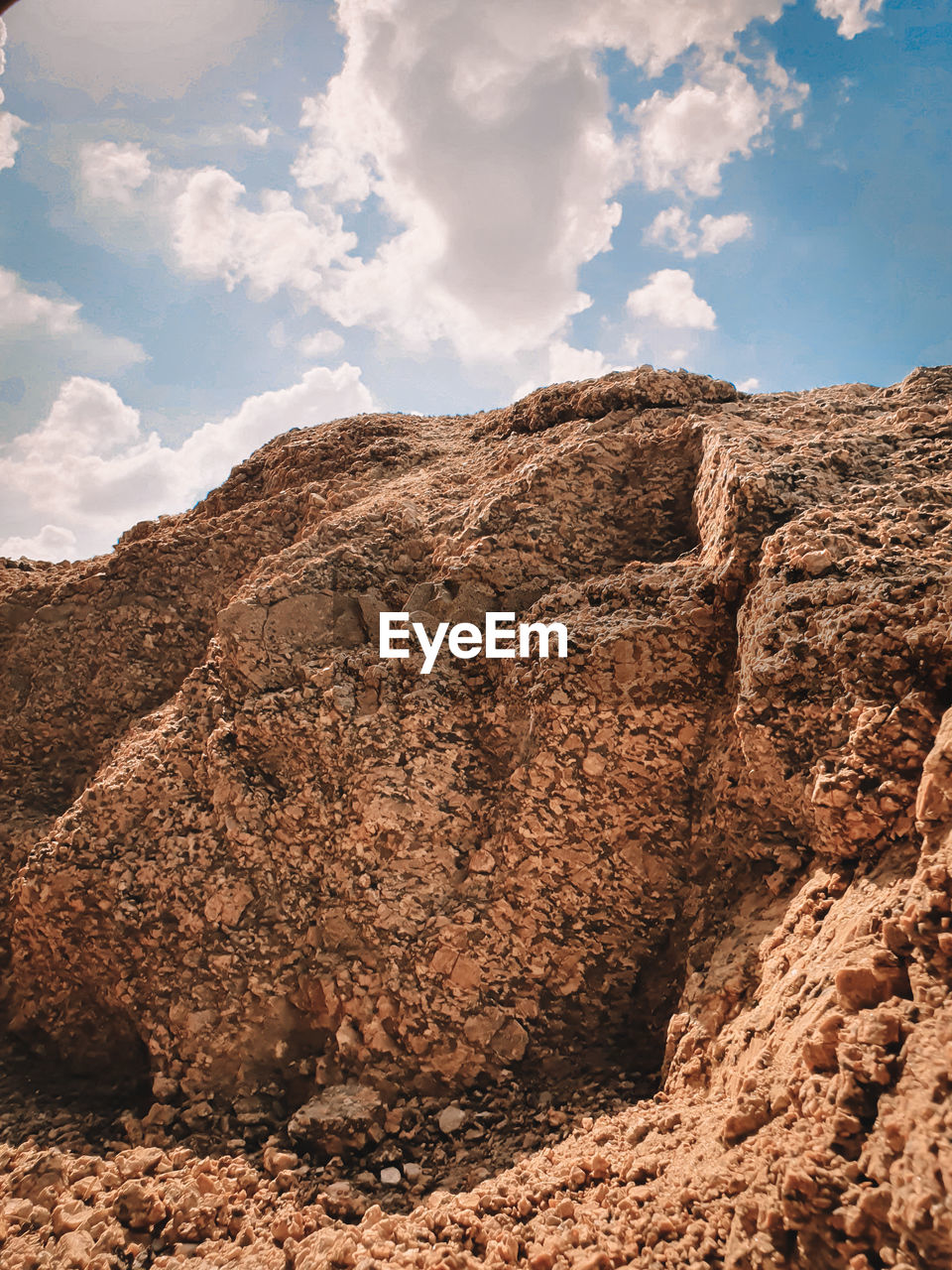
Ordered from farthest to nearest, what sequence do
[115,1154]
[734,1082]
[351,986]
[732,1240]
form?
[351,986]
[115,1154]
[734,1082]
[732,1240]

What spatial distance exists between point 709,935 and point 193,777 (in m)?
4.34

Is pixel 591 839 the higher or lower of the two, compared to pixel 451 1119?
higher

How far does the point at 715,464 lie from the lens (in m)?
5.71

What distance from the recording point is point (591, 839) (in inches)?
191

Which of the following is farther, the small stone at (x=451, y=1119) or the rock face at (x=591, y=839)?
the small stone at (x=451, y=1119)

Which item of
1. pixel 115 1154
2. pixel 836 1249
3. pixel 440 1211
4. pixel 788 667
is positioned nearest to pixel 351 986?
pixel 440 1211

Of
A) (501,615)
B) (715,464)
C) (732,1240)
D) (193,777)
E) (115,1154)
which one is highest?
(715,464)

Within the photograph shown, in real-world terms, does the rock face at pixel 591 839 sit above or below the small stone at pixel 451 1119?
above

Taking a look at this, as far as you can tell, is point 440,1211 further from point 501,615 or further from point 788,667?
point 501,615

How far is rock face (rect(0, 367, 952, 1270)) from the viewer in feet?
9.45

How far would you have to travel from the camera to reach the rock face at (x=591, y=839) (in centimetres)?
288

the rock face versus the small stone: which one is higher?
the rock face

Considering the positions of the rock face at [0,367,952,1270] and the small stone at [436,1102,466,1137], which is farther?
the small stone at [436,1102,466,1137]

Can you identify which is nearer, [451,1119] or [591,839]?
[451,1119]
